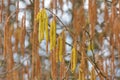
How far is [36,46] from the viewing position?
4.75ft

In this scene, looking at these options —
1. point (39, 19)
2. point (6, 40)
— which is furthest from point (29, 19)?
point (39, 19)

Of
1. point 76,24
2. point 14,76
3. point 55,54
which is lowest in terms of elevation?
point 14,76

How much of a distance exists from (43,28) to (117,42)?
1.18ft

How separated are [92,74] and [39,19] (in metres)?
0.30

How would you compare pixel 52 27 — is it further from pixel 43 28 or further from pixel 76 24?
pixel 76 24

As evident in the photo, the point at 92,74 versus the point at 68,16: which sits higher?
the point at 68,16

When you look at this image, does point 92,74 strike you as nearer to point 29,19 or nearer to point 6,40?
point 6,40

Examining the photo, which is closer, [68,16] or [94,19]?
[94,19]

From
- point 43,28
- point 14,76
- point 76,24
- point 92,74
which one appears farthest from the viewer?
point 14,76

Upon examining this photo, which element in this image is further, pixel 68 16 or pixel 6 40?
pixel 68 16

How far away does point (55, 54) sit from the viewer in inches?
50.4

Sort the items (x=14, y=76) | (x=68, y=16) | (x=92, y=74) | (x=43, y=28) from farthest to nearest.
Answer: (x=68, y=16) → (x=14, y=76) → (x=92, y=74) → (x=43, y=28)

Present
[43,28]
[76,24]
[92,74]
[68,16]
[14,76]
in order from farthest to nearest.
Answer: [68,16] < [14,76] < [76,24] < [92,74] < [43,28]

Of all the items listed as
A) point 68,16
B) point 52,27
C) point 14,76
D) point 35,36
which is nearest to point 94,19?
point 52,27
